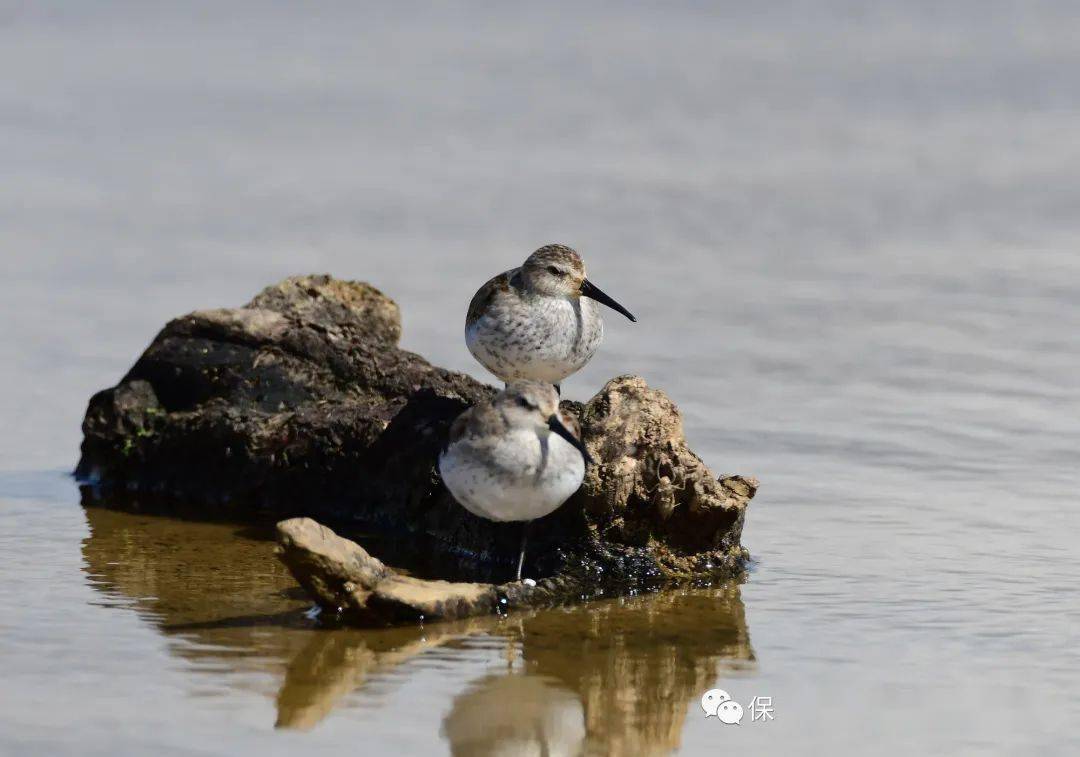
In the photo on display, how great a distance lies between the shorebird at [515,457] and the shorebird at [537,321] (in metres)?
A: 1.52

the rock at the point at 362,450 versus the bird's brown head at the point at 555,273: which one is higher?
the bird's brown head at the point at 555,273

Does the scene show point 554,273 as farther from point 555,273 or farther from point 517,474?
point 517,474

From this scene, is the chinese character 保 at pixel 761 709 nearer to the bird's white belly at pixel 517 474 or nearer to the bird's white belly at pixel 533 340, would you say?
the bird's white belly at pixel 517 474

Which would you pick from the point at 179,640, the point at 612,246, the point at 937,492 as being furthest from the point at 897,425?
the point at 179,640

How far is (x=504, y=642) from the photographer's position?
26.8 ft

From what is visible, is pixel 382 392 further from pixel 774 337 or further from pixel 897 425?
pixel 774 337

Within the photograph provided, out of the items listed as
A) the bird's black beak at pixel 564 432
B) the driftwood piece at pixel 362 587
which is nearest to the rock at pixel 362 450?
the bird's black beak at pixel 564 432

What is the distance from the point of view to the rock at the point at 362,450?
9.38m

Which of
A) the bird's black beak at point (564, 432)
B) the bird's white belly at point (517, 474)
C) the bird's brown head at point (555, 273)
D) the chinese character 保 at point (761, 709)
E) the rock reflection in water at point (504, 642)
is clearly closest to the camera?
the rock reflection in water at point (504, 642)

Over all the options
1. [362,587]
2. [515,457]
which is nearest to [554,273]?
[515,457]

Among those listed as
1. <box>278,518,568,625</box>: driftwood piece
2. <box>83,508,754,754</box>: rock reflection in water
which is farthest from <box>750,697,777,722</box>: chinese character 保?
<box>278,518,568,625</box>: driftwood piece

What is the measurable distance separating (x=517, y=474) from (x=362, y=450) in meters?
2.38

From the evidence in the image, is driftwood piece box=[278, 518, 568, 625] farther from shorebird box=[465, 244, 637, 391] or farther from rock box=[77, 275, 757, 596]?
shorebird box=[465, 244, 637, 391]

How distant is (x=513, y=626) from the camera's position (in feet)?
27.8
